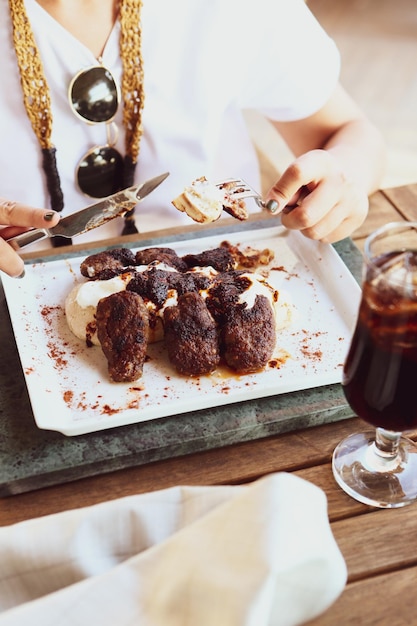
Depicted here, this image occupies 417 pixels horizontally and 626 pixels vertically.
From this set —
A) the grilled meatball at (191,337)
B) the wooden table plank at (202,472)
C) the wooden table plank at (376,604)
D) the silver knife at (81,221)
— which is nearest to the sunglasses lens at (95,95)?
the silver knife at (81,221)

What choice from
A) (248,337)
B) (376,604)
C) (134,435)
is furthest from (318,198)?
(376,604)

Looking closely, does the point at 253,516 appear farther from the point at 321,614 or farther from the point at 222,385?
the point at 222,385

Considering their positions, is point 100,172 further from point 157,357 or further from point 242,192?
point 157,357

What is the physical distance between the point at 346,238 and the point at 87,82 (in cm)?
57

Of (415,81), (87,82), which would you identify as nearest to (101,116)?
(87,82)

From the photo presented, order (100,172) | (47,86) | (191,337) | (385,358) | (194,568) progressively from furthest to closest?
(100,172) → (47,86) → (191,337) → (385,358) → (194,568)

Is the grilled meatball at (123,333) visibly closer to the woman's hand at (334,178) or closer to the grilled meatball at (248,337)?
the grilled meatball at (248,337)

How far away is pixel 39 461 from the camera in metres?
0.95

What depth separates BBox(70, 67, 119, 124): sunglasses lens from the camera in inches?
55.7

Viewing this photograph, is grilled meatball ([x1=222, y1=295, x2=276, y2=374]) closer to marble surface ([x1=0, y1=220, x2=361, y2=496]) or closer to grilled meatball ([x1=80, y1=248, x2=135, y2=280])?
marble surface ([x1=0, y1=220, x2=361, y2=496])

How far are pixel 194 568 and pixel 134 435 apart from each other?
1.00 feet

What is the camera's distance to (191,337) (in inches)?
41.5

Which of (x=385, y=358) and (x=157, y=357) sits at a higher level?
(x=385, y=358)

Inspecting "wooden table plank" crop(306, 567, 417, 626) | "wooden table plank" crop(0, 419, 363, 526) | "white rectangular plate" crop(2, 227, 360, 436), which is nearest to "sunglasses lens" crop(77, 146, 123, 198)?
"white rectangular plate" crop(2, 227, 360, 436)
